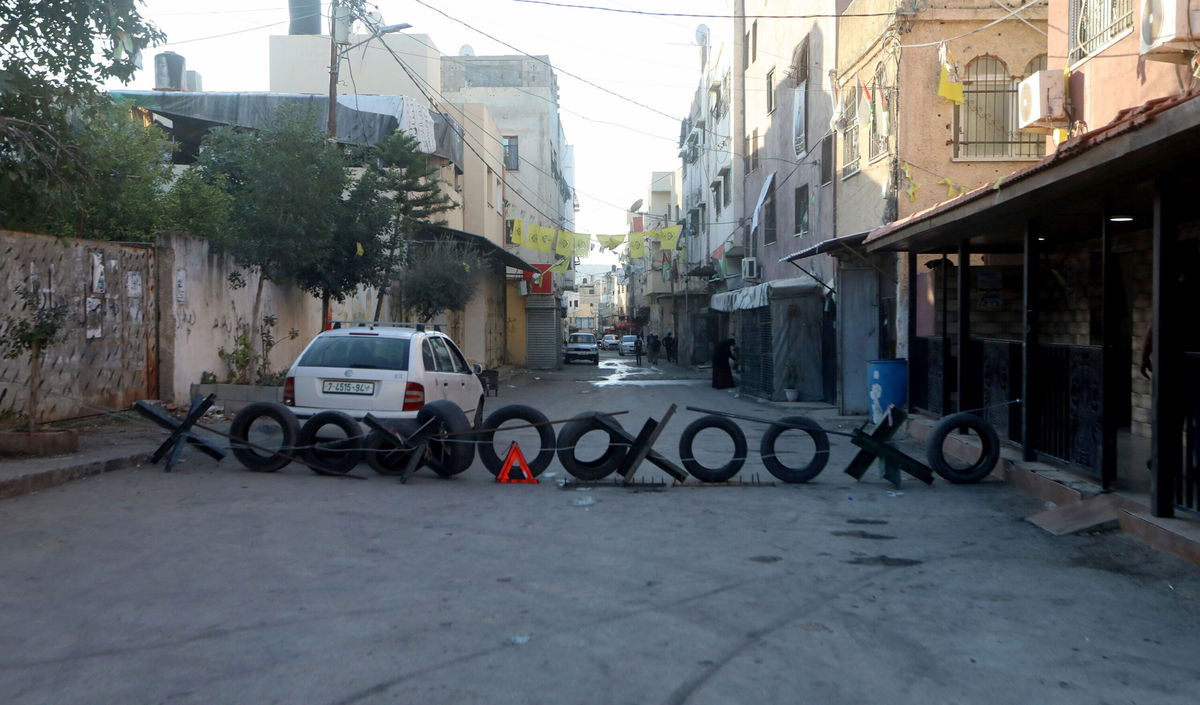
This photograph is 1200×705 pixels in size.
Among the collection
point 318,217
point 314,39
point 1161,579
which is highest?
point 314,39

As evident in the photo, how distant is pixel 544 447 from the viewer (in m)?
10.3

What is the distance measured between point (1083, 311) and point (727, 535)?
31.8ft

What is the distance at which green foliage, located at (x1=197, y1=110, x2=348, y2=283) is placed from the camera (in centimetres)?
1639

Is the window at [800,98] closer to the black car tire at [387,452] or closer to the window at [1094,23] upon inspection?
the window at [1094,23]

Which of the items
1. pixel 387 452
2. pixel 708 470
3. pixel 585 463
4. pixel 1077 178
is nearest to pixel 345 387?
pixel 387 452

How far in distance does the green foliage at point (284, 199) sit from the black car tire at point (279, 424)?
21.8 feet

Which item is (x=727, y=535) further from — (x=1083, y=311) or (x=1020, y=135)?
(x=1020, y=135)

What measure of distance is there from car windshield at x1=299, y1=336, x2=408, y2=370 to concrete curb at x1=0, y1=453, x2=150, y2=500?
2040 mm

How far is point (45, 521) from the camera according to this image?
7512 millimetres

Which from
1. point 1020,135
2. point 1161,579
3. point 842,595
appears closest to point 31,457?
point 842,595

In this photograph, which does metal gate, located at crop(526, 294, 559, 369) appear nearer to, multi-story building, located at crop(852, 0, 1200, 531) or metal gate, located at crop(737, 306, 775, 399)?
metal gate, located at crop(737, 306, 775, 399)

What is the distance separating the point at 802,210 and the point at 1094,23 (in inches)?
580

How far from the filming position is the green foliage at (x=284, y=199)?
16.4m

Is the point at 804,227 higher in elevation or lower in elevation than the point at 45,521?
higher
